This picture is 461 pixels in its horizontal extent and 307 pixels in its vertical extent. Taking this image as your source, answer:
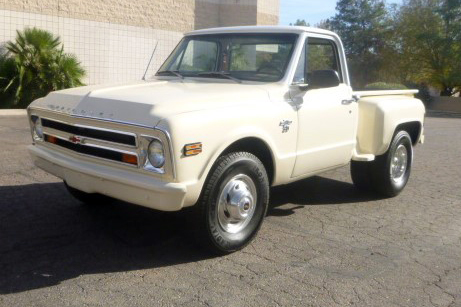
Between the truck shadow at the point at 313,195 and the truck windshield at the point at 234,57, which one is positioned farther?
the truck shadow at the point at 313,195

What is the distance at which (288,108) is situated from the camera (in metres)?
5.04

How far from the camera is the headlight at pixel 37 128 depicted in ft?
16.4

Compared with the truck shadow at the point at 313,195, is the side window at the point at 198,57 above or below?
above

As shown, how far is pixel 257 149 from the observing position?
191 inches

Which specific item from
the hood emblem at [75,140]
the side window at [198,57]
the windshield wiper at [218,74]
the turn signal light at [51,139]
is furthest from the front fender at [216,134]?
the turn signal light at [51,139]

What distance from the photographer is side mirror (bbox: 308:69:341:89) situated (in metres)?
5.22

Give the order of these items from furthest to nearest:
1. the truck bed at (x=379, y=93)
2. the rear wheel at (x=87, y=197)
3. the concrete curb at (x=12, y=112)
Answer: the concrete curb at (x=12, y=112)
the truck bed at (x=379, y=93)
the rear wheel at (x=87, y=197)

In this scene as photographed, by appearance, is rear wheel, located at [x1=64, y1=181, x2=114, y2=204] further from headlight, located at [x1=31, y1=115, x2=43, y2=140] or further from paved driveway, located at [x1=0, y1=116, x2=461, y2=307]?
headlight, located at [x1=31, y1=115, x2=43, y2=140]

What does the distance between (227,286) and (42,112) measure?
7.64 feet

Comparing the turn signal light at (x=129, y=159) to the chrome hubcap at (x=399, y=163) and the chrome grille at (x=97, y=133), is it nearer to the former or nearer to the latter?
the chrome grille at (x=97, y=133)

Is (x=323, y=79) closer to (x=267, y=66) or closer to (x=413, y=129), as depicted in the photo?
(x=267, y=66)

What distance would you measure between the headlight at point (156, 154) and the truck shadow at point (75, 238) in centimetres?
87

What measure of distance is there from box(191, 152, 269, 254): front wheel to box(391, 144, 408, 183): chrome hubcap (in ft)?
9.26

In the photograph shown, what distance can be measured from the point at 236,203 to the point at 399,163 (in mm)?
3420
